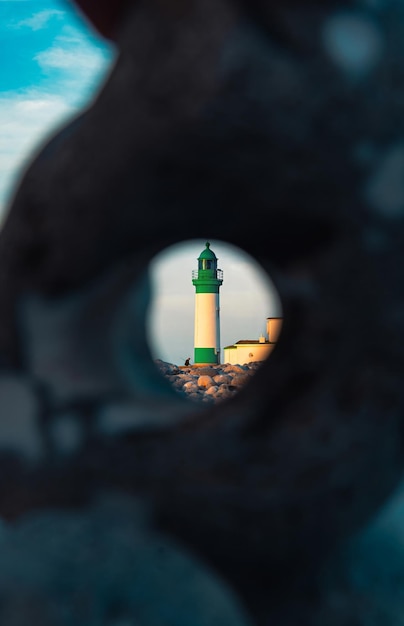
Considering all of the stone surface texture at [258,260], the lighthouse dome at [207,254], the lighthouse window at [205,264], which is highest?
the lighthouse dome at [207,254]

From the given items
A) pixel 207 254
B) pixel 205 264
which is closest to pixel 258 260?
pixel 207 254

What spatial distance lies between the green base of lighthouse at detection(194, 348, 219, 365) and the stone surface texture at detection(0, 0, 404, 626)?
68.7 ft

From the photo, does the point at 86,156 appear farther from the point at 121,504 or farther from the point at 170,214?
the point at 121,504

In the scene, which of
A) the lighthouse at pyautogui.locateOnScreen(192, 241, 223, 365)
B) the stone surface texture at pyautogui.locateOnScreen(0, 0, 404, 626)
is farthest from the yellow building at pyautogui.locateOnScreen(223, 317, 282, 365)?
the stone surface texture at pyautogui.locateOnScreen(0, 0, 404, 626)

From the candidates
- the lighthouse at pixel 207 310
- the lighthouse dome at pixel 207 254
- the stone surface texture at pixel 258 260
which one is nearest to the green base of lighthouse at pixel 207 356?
the lighthouse at pixel 207 310

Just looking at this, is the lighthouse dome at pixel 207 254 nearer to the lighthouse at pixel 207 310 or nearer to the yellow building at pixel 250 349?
the lighthouse at pixel 207 310

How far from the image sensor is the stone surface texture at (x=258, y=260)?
2.25 metres

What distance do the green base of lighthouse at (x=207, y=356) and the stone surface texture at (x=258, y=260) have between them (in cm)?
2095

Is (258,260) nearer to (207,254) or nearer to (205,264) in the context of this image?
(207,254)

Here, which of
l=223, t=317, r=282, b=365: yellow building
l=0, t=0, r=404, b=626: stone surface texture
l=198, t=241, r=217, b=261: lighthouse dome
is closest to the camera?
l=0, t=0, r=404, b=626: stone surface texture

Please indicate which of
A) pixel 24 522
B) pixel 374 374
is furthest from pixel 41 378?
pixel 374 374

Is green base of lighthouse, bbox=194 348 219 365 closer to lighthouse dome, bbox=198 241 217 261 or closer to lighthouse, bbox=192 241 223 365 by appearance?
lighthouse, bbox=192 241 223 365

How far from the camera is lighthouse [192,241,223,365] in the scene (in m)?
23.7

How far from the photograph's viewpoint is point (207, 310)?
2425 centimetres
